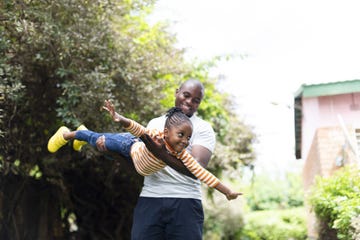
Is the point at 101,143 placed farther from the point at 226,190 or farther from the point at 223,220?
the point at 223,220

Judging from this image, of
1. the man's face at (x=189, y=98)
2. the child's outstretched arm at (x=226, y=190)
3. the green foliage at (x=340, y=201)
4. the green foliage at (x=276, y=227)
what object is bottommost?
the green foliage at (x=276, y=227)

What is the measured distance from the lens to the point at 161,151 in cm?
264

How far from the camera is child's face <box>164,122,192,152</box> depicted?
2619mm

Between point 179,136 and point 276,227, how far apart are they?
12.1 metres

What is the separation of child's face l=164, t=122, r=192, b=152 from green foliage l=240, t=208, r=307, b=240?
35.2ft

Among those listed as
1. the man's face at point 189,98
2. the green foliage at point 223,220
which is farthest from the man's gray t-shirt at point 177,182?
the green foliage at point 223,220

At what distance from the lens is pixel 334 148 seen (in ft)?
22.0

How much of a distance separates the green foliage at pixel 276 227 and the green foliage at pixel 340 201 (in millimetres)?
7481

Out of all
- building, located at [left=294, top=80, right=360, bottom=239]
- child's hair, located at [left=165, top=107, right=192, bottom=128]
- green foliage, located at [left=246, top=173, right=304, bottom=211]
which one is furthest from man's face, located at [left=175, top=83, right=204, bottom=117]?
green foliage, located at [left=246, top=173, right=304, bottom=211]

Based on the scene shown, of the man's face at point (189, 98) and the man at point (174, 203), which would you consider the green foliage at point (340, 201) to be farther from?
the man's face at point (189, 98)

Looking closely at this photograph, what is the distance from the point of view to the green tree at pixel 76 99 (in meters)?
4.68

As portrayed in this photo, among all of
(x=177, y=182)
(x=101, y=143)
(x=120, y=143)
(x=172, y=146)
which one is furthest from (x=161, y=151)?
(x=101, y=143)

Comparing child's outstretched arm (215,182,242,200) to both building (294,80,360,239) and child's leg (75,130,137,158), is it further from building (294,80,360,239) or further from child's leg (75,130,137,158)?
building (294,80,360,239)

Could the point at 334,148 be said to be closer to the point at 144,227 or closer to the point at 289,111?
the point at 289,111
